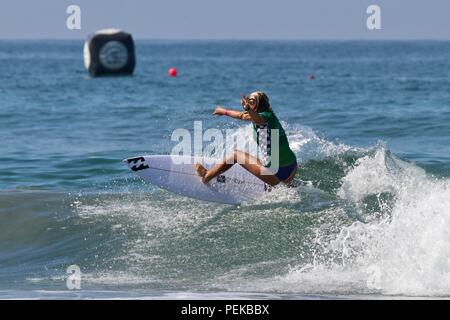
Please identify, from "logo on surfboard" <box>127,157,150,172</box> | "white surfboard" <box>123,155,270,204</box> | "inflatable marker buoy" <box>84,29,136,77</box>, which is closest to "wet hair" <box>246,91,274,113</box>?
"white surfboard" <box>123,155,270,204</box>

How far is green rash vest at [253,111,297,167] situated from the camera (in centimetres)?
1141

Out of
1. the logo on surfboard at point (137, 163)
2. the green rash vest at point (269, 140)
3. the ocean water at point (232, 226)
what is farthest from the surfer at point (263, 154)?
the logo on surfboard at point (137, 163)

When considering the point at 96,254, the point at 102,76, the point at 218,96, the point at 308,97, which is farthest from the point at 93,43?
the point at 96,254

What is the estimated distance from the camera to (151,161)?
12547 millimetres

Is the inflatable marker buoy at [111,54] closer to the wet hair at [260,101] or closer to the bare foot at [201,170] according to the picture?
the bare foot at [201,170]

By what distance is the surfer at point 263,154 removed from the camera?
1125cm

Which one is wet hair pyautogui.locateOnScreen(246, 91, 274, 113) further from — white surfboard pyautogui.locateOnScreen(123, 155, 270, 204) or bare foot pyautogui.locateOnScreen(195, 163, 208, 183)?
bare foot pyautogui.locateOnScreen(195, 163, 208, 183)

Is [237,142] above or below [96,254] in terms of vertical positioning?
above

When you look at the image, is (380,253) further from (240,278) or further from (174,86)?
(174,86)

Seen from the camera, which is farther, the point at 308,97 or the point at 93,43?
the point at 93,43

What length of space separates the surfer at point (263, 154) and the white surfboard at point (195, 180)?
0.61 ft

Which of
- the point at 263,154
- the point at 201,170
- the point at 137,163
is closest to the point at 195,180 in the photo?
the point at 201,170

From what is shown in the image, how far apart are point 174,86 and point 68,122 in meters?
19.9

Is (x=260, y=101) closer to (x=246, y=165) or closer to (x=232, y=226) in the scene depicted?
(x=246, y=165)
